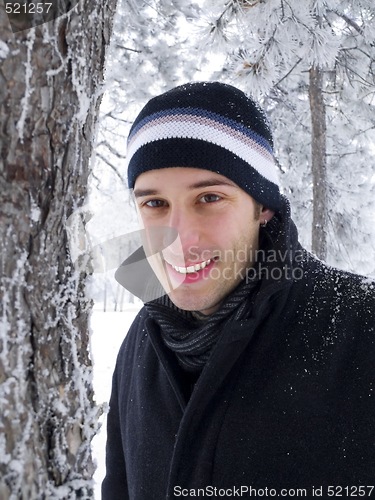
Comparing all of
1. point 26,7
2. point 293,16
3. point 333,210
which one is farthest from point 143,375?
point 333,210

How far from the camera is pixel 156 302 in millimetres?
1546

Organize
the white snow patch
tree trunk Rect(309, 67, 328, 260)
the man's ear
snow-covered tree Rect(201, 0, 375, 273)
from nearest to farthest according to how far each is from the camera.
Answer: the white snow patch, the man's ear, snow-covered tree Rect(201, 0, 375, 273), tree trunk Rect(309, 67, 328, 260)

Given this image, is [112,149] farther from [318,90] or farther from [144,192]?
[144,192]

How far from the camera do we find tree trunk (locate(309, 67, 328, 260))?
4.50 m

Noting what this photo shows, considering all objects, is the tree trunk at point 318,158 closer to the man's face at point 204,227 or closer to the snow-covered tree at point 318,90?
the snow-covered tree at point 318,90

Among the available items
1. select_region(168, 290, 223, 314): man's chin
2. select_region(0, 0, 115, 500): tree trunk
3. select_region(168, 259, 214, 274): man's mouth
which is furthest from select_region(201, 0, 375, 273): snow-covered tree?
select_region(0, 0, 115, 500): tree trunk

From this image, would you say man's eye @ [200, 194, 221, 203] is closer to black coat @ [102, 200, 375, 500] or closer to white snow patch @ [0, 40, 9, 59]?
black coat @ [102, 200, 375, 500]

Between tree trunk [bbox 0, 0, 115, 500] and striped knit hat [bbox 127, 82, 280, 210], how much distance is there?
0.50 metres

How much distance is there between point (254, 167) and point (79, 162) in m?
0.76

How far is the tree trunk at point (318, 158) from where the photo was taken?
4.50 meters

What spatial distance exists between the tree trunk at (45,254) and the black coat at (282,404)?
1.41 feet

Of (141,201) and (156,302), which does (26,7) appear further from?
(156,302)

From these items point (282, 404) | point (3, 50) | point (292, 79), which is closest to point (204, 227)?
point (282, 404)

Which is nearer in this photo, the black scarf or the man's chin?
the black scarf
